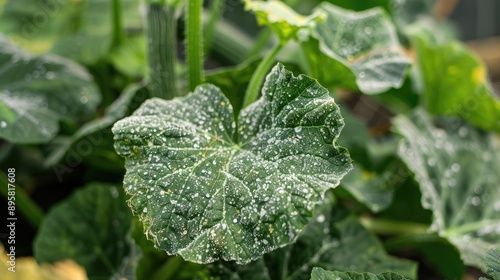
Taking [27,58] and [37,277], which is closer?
[37,277]

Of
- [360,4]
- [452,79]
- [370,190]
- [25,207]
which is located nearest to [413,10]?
[360,4]

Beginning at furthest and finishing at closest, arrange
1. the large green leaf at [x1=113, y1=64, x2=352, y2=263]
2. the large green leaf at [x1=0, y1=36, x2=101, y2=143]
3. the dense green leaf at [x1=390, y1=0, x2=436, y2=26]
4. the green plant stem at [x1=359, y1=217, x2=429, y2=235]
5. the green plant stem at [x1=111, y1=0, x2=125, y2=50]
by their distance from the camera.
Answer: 1. the dense green leaf at [x1=390, y1=0, x2=436, y2=26]
2. the green plant stem at [x1=359, y1=217, x2=429, y2=235]
3. the green plant stem at [x1=111, y1=0, x2=125, y2=50]
4. the large green leaf at [x1=0, y1=36, x2=101, y2=143]
5. the large green leaf at [x1=113, y1=64, x2=352, y2=263]

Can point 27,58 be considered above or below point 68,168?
above

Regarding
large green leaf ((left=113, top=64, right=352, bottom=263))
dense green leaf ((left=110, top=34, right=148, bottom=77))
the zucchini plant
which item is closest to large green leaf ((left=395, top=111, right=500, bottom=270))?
the zucchini plant

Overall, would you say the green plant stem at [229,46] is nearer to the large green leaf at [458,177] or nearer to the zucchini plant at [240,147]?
the zucchini plant at [240,147]

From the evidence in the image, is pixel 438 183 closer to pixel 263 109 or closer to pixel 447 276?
pixel 447 276

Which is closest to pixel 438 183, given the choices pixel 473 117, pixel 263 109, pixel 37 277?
pixel 473 117

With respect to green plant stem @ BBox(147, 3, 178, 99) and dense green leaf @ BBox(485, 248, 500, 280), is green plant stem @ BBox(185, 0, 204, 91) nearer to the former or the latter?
green plant stem @ BBox(147, 3, 178, 99)
